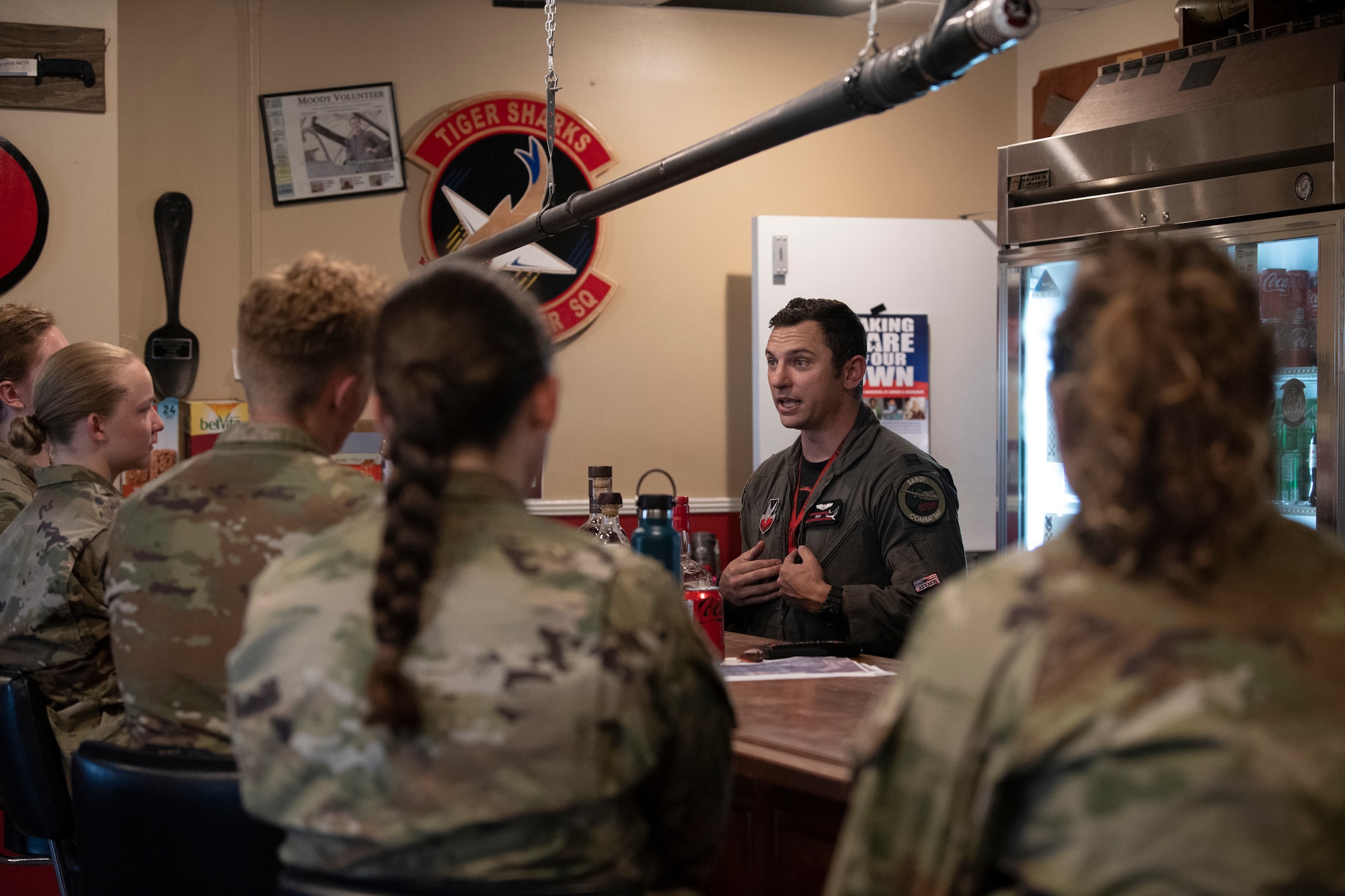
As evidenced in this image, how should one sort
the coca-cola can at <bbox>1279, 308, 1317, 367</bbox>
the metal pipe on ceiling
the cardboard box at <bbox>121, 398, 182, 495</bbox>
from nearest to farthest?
the metal pipe on ceiling, the coca-cola can at <bbox>1279, 308, 1317, 367</bbox>, the cardboard box at <bbox>121, 398, 182, 495</bbox>

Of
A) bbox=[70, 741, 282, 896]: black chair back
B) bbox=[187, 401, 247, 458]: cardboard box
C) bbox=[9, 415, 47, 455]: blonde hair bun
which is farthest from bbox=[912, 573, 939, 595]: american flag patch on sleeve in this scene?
bbox=[187, 401, 247, 458]: cardboard box

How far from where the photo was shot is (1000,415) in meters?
3.48

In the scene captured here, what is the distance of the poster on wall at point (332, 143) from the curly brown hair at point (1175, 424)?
149 inches

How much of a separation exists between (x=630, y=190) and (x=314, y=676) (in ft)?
3.79

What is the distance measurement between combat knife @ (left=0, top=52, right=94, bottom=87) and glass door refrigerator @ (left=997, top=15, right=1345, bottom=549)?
2.97 m

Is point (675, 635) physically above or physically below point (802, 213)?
below

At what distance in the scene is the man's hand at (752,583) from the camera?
251cm

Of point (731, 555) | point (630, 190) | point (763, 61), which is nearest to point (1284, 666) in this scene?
point (630, 190)

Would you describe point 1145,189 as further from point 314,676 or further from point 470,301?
point 314,676

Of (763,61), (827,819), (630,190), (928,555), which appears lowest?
(827,819)

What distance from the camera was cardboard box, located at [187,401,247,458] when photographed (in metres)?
4.04

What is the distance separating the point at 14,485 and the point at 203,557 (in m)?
1.50

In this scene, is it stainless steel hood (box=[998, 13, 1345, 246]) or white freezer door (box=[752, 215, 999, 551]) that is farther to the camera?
white freezer door (box=[752, 215, 999, 551])

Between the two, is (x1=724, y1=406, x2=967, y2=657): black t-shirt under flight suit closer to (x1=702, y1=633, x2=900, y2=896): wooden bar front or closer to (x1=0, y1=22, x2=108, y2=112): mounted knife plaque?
(x1=702, y1=633, x2=900, y2=896): wooden bar front
